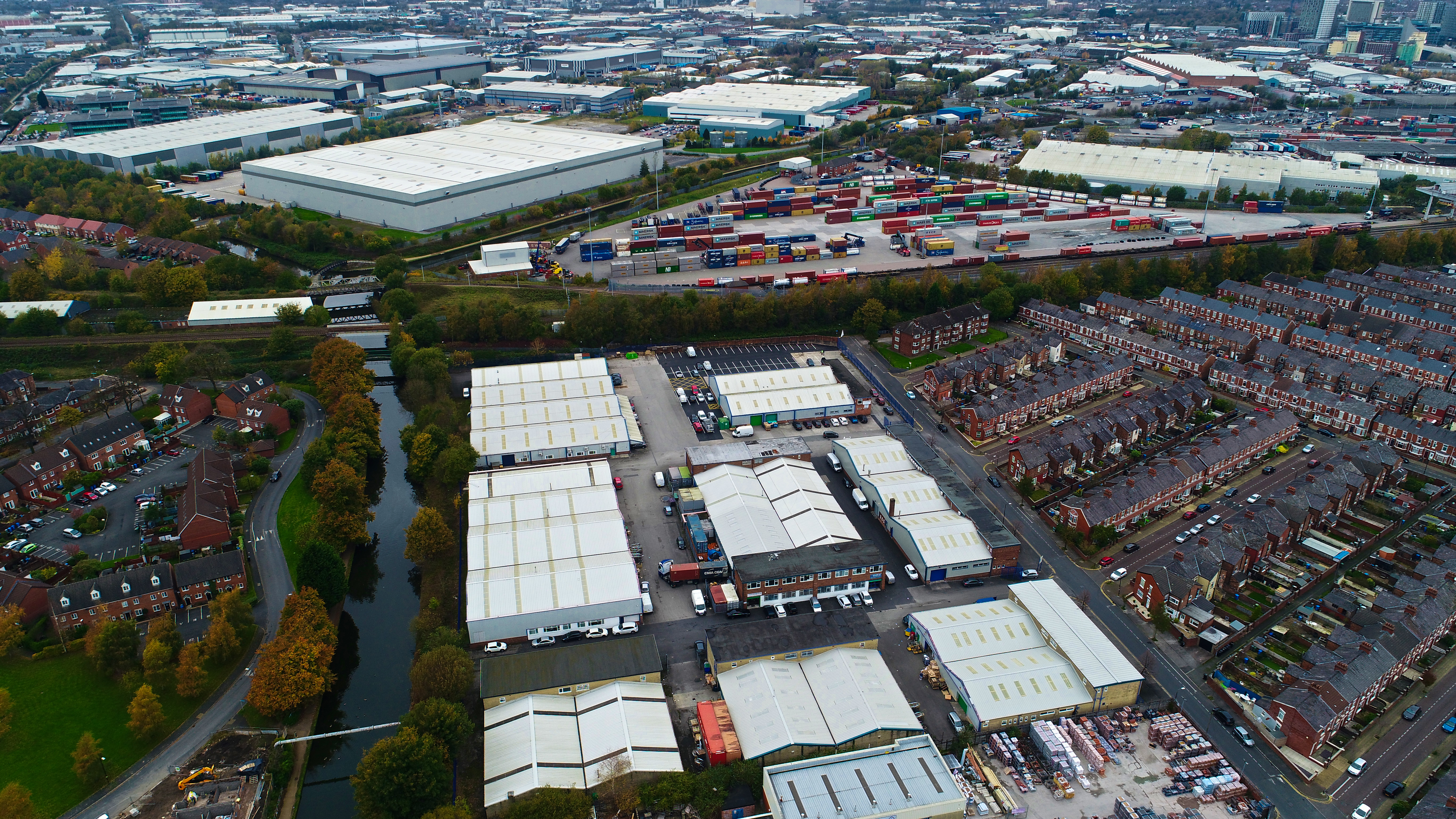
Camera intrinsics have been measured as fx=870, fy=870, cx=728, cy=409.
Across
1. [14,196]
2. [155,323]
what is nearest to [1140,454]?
[155,323]

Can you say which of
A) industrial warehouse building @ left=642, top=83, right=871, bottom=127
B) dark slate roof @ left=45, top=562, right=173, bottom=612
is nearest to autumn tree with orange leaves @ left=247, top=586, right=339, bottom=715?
dark slate roof @ left=45, top=562, right=173, bottom=612

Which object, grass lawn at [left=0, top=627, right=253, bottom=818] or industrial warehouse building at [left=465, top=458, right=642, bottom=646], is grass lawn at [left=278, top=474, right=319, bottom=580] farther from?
industrial warehouse building at [left=465, top=458, right=642, bottom=646]

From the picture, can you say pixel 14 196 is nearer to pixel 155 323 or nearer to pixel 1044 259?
pixel 155 323

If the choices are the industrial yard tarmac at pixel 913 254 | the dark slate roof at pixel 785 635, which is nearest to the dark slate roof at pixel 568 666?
the dark slate roof at pixel 785 635

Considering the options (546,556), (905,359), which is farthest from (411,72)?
(546,556)

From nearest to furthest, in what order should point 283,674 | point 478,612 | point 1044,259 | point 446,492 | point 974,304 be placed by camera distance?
point 283,674, point 478,612, point 446,492, point 974,304, point 1044,259

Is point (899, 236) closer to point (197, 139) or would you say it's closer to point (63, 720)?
point (63, 720)

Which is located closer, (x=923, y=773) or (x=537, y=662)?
(x=923, y=773)
